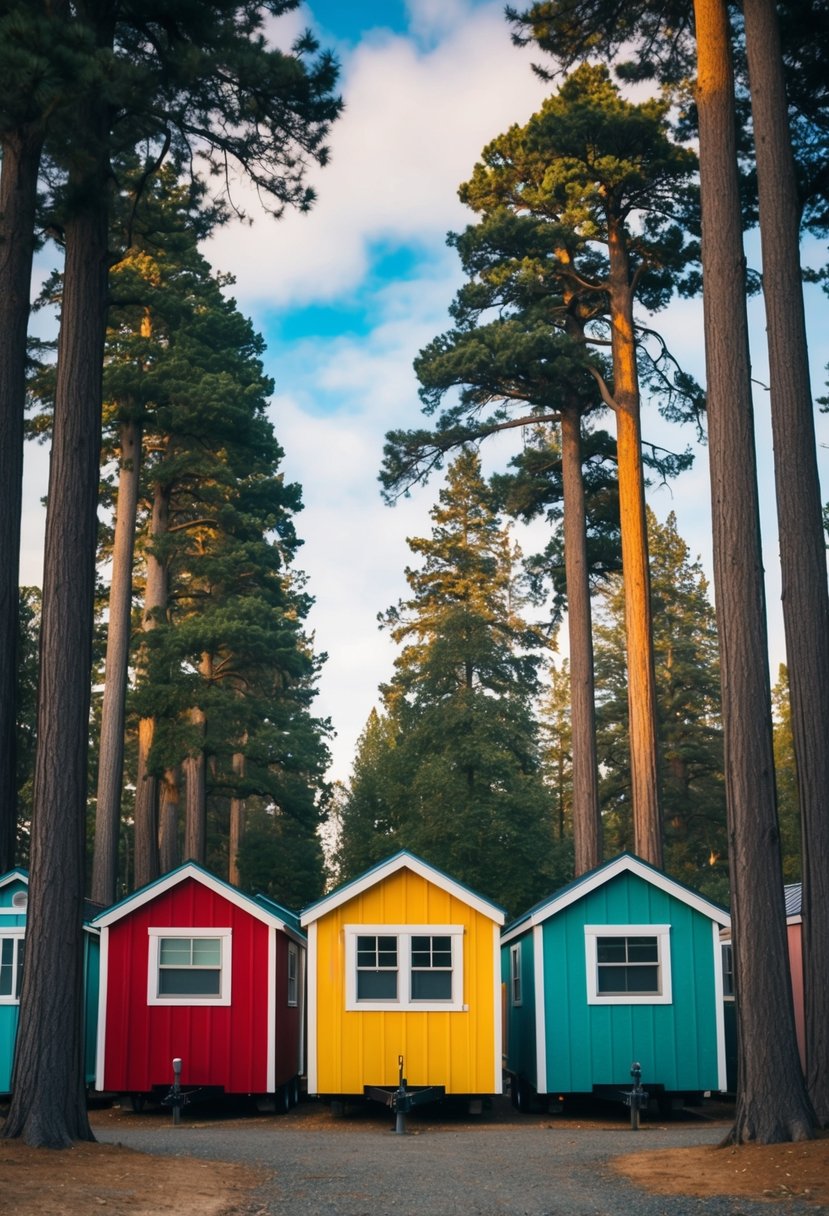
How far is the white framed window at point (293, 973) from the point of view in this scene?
21.7 m

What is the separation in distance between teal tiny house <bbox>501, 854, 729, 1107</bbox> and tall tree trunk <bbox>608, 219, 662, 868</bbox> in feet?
12.6

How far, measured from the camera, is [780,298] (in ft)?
52.3

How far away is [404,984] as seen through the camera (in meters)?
19.2

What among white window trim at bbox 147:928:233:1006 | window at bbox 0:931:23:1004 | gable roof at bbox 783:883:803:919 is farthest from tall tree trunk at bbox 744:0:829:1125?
window at bbox 0:931:23:1004

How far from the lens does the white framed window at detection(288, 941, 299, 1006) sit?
71.2 feet

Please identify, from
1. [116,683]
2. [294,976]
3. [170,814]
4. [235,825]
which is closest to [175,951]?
[294,976]

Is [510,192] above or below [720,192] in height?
above

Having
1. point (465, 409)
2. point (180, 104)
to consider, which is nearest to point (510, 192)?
point (465, 409)

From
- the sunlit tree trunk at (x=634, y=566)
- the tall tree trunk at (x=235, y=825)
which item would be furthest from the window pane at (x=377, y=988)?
the tall tree trunk at (x=235, y=825)

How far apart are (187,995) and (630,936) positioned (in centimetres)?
670

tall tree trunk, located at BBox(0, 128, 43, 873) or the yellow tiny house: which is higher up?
tall tree trunk, located at BBox(0, 128, 43, 873)

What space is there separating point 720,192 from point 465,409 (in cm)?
1300

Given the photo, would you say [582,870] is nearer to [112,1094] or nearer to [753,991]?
[112,1094]

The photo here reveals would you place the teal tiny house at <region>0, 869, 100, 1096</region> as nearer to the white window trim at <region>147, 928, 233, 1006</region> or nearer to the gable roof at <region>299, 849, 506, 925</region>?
the white window trim at <region>147, 928, 233, 1006</region>
